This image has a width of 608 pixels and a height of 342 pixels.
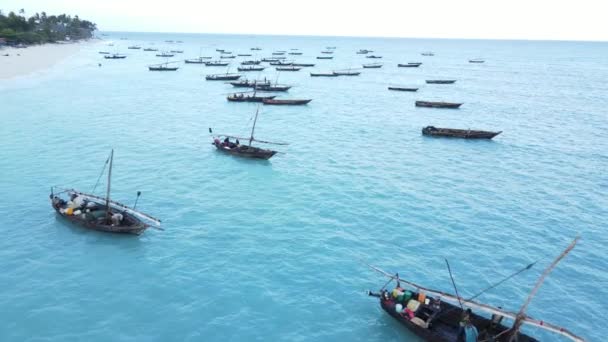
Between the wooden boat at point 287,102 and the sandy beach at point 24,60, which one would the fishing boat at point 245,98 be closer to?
the wooden boat at point 287,102

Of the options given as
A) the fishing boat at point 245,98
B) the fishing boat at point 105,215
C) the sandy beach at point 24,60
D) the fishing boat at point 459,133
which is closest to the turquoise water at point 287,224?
the fishing boat at point 105,215

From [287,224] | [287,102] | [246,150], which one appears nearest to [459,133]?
[246,150]

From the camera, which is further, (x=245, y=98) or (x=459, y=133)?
(x=245, y=98)

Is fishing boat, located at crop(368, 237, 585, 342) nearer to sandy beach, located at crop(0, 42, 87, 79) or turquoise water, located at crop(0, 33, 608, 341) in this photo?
turquoise water, located at crop(0, 33, 608, 341)

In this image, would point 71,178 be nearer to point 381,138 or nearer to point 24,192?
point 24,192

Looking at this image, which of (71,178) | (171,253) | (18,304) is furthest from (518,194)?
(71,178)

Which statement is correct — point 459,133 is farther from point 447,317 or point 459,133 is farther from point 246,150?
point 447,317
